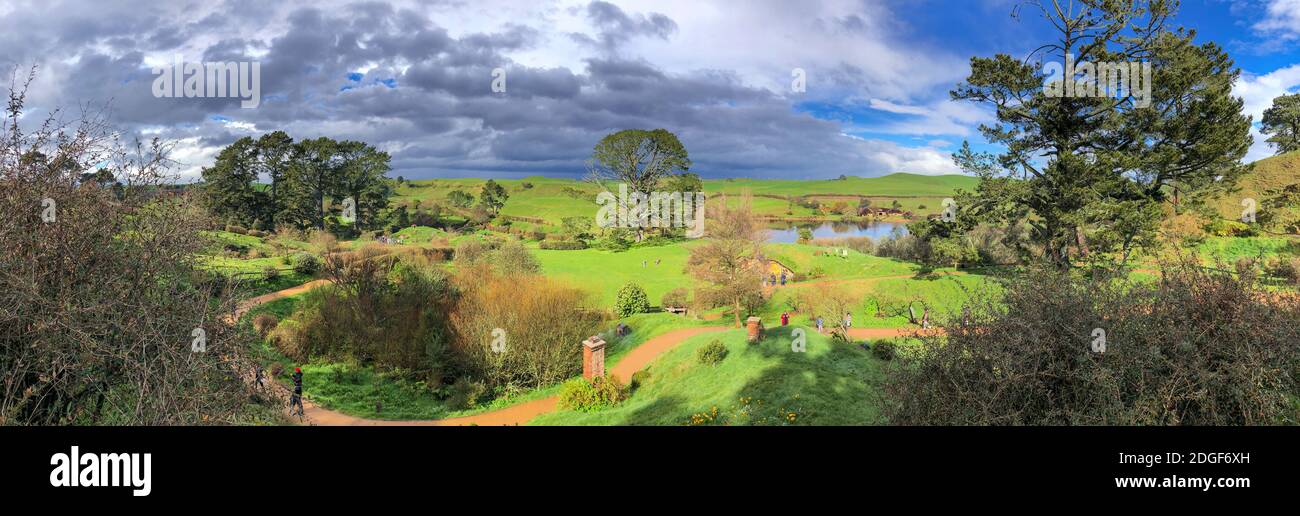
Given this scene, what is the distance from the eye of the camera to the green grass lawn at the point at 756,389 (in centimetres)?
1348

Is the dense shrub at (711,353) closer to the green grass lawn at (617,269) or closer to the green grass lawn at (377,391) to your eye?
the green grass lawn at (377,391)

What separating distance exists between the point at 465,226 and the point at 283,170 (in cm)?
2126

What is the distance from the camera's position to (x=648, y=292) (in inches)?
1452

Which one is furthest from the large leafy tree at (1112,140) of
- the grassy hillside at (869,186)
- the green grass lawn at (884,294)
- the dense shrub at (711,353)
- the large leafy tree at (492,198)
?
the grassy hillside at (869,186)

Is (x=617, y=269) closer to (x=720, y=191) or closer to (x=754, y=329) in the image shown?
(x=720, y=191)

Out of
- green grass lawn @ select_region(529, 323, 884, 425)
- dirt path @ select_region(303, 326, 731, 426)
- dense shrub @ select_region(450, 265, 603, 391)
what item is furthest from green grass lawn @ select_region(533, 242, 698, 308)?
green grass lawn @ select_region(529, 323, 884, 425)

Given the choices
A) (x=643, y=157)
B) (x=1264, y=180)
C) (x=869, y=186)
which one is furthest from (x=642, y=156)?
(x=869, y=186)

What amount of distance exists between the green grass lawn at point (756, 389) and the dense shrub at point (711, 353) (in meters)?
0.27

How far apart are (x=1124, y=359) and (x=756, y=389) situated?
10034 mm

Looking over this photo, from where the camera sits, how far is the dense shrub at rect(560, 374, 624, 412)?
18047mm

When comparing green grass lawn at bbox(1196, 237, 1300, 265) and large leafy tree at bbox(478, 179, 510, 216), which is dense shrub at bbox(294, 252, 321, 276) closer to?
large leafy tree at bbox(478, 179, 510, 216)

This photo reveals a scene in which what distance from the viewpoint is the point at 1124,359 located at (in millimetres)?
6074
